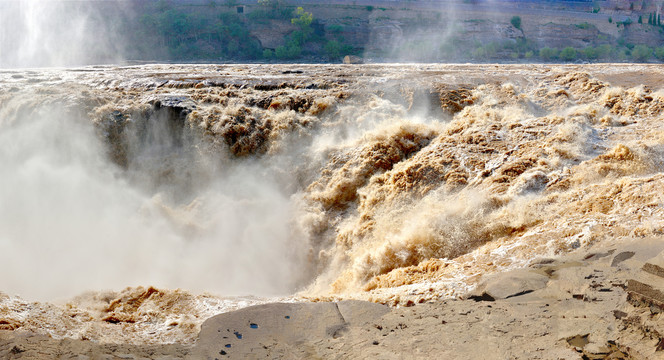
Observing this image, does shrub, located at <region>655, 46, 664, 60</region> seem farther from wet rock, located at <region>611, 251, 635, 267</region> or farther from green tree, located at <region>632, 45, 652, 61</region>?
wet rock, located at <region>611, 251, 635, 267</region>

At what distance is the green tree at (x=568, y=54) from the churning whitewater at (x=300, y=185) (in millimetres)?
19151

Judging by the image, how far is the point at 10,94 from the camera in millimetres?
13234

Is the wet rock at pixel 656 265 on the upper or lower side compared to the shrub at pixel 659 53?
lower

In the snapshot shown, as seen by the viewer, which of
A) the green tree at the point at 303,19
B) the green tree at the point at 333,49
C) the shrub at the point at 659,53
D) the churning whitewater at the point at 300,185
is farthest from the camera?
the green tree at the point at 303,19

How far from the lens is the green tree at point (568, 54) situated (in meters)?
31.5

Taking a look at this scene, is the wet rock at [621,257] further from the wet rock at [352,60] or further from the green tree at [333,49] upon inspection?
the green tree at [333,49]

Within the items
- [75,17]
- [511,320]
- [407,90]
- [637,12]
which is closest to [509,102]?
[407,90]

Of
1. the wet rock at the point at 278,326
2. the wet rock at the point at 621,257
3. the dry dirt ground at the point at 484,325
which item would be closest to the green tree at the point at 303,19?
the wet rock at the point at 278,326

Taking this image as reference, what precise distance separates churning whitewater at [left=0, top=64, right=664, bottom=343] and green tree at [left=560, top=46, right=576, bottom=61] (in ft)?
62.8

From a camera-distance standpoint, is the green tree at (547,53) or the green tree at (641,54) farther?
the green tree at (547,53)

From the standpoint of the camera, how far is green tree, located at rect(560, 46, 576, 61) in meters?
31.5

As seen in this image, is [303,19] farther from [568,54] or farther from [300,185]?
[300,185]

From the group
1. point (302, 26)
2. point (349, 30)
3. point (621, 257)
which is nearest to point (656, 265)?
point (621, 257)

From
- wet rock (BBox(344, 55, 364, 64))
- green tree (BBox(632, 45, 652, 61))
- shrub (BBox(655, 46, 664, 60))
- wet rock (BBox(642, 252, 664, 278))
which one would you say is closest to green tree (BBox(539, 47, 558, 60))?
green tree (BBox(632, 45, 652, 61))
